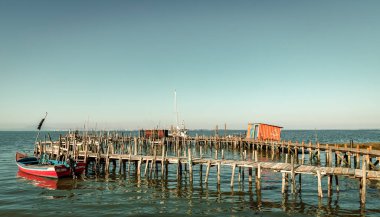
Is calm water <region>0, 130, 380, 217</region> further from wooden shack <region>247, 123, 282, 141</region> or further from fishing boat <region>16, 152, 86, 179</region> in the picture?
wooden shack <region>247, 123, 282, 141</region>

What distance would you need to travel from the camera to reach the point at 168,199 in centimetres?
2120

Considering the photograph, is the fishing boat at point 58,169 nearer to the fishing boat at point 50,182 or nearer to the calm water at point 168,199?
the fishing boat at point 50,182

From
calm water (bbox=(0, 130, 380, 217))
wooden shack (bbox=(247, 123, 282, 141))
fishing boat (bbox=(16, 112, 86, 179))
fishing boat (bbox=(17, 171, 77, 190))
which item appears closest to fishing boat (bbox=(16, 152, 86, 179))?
fishing boat (bbox=(16, 112, 86, 179))

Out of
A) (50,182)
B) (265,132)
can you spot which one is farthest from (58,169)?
(265,132)

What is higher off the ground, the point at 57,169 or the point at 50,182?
the point at 57,169

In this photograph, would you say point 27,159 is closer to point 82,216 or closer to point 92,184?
point 92,184

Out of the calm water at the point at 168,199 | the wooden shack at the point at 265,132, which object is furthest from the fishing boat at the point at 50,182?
the wooden shack at the point at 265,132

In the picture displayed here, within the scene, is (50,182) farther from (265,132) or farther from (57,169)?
(265,132)

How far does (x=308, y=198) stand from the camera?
21.0 meters

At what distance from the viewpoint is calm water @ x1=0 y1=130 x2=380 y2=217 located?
729 inches

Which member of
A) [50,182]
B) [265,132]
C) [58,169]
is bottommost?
[50,182]

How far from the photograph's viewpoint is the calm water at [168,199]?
60.7 ft

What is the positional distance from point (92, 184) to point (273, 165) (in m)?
15.3

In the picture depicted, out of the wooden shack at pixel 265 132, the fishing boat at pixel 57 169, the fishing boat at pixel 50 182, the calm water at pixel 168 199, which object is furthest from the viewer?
the wooden shack at pixel 265 132
